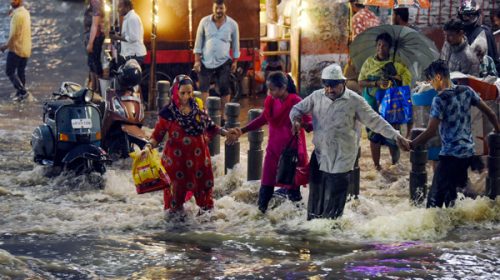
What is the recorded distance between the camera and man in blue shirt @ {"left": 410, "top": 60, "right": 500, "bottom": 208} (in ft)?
32.2

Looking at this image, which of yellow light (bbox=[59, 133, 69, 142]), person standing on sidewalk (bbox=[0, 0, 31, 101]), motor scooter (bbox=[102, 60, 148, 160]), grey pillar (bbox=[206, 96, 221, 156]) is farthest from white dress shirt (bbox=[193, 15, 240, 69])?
person standing on sidewalk (bbox=[0, 0, 31, 101])

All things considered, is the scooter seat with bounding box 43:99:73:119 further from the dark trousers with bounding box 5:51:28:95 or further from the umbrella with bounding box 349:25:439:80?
the dark trousers with bounding box 5:51:28:95

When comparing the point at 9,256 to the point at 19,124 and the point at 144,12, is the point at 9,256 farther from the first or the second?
the point at 144,12

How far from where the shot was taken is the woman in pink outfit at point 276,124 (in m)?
10.1

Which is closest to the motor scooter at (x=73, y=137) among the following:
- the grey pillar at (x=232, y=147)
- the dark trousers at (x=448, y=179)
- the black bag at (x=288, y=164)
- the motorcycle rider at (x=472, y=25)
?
the grey pillar at (x=232, y=147)

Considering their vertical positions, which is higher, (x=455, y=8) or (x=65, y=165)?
(x=455, y=8)

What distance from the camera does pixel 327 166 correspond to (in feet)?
31.6

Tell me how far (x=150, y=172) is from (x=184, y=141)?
1.47 ft

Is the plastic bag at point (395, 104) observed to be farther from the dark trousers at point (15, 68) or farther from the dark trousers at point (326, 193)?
the dark trousers at point (15, 68)

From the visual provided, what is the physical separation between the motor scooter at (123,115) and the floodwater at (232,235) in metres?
0.45

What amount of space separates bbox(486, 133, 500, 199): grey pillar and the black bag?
79.8 inches

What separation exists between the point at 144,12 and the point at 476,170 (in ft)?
28.1

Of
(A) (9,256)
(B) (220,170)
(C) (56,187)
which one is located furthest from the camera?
(B) (220,170)

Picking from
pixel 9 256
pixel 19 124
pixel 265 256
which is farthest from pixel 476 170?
pixel 19 124
